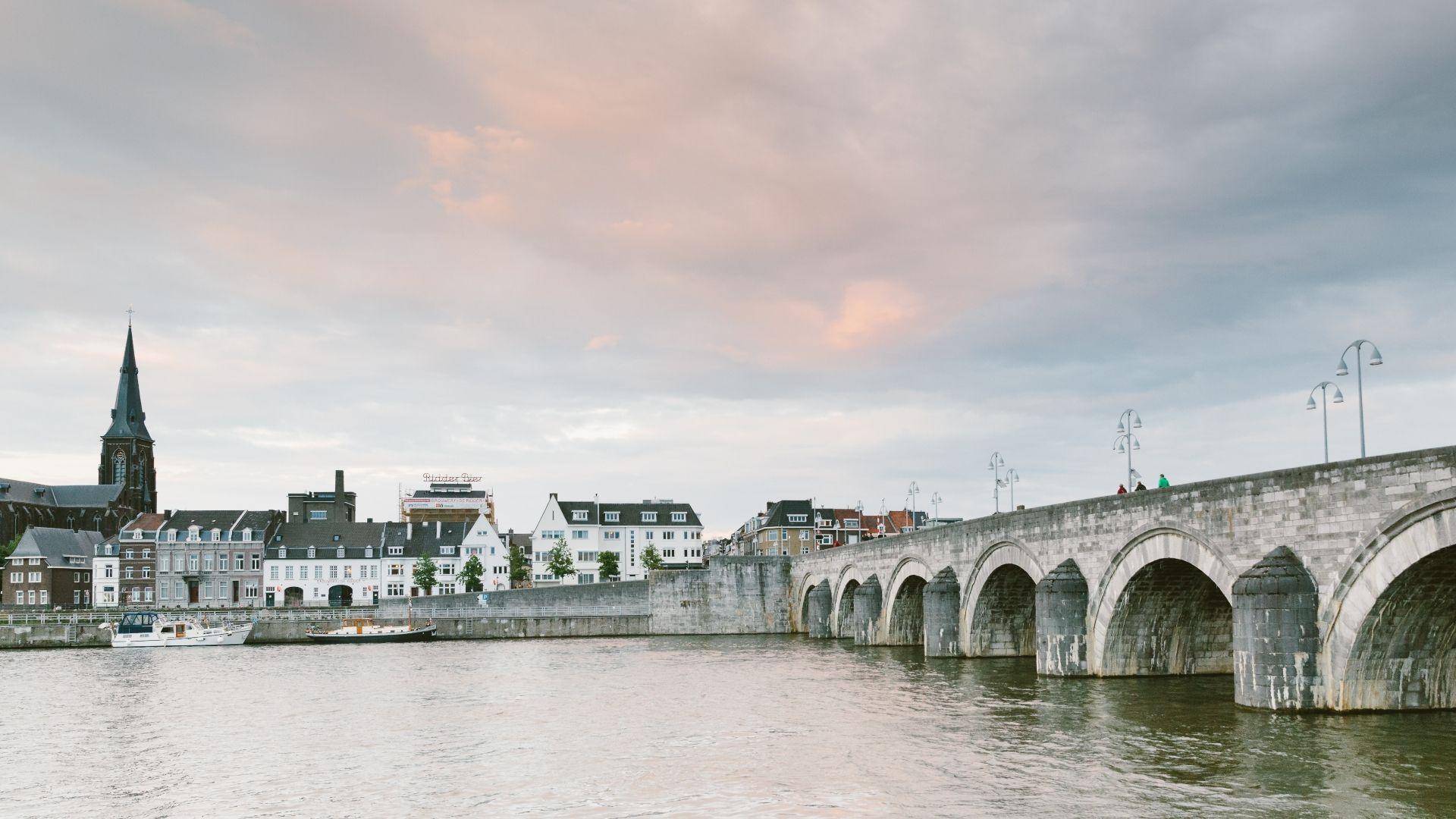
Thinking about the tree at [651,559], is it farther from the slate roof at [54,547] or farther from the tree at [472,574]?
the slate roof at [54,547]

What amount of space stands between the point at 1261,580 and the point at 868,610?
102 feet

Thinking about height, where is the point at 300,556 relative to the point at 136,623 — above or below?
above

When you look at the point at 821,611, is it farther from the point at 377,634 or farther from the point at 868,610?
the point at 377,634

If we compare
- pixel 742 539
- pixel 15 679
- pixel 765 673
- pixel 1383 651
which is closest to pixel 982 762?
pixel 1383 651

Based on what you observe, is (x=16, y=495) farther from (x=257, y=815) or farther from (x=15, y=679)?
(x=257, y=815)

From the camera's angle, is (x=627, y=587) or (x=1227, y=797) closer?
(x=1227, y=797)

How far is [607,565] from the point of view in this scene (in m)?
99.0

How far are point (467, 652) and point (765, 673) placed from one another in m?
23.8

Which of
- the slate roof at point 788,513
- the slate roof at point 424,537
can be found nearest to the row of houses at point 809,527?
the slate roof at point 788,513

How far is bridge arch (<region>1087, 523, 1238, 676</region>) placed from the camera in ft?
91.0

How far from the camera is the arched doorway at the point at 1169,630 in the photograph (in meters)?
29.0

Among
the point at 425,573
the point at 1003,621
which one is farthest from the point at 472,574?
the point at 1003,621

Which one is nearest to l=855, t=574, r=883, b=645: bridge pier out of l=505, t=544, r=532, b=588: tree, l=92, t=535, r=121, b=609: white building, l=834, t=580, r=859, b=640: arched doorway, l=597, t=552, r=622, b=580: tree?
l=834, t=580, r=859, b=640: arched doorway

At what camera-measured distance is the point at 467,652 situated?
2315 inches
